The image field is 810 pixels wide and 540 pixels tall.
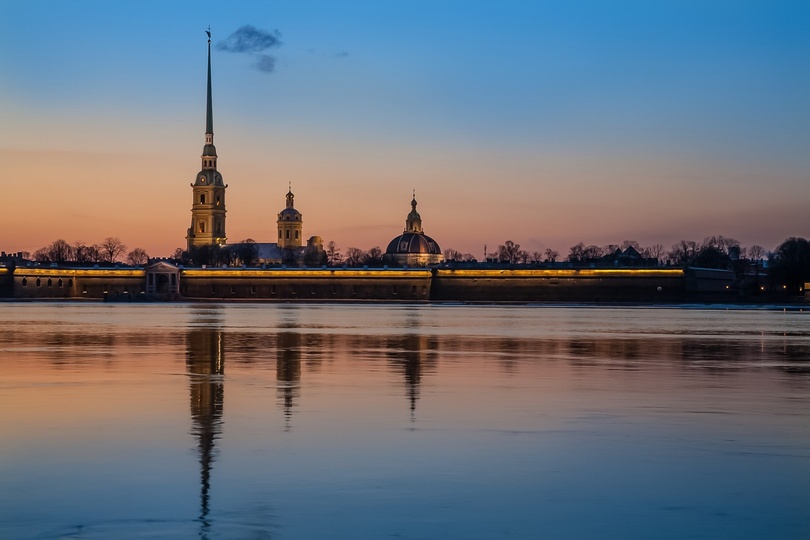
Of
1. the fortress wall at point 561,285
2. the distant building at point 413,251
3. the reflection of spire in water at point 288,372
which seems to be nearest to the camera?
the reflection of spire in water at point 288,372

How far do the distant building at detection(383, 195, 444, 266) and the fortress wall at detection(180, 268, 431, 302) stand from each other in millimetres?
37724

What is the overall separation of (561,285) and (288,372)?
351 feet

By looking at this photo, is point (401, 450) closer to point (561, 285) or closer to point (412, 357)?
point (412, 357)

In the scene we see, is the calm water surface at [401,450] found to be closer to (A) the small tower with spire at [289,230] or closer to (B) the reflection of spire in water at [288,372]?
(B) the reflection of spire in water at [288,372]

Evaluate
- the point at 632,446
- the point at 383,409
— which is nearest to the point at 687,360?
the point at 383,409

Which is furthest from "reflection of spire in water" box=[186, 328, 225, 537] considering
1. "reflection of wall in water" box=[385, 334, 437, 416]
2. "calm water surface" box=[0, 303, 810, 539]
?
"reflection of wall in water" box=[385, 334, 437, 416]

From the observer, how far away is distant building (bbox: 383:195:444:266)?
174000mm

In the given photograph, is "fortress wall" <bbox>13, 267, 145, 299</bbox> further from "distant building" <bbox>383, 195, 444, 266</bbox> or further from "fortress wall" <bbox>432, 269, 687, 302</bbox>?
"distant building" <bbox>383, 195, 444, 266</bbox>

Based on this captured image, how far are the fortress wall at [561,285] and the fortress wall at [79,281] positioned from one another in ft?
121

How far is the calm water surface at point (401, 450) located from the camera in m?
8.63

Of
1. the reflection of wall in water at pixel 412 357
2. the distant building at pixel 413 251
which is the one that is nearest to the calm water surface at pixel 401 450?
the reflection of wall in water at pixel 412 357

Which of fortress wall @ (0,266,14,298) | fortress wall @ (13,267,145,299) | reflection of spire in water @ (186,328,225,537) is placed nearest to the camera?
reflection of spire in water @ (186,328,225,537)

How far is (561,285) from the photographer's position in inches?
4980

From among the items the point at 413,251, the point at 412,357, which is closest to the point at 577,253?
the point at 413,251
